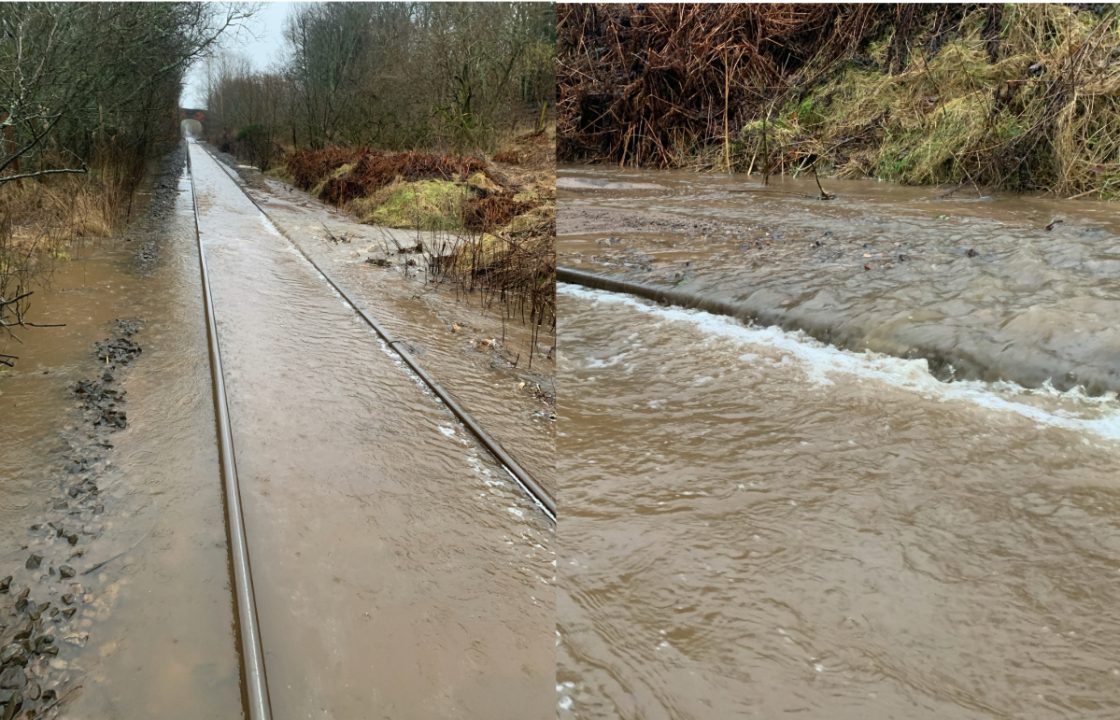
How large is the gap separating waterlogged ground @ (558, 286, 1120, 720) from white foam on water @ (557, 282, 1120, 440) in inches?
0.6

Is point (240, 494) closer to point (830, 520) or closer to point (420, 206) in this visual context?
point (830, 520)

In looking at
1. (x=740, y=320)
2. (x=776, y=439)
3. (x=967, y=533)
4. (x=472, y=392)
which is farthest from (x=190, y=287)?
(x=967, y=533)

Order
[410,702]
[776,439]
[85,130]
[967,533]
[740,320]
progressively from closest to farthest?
[410,702]
[967,533]
[776,439]
[740,320]
[85,130]

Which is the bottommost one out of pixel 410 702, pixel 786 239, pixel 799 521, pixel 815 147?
pixel 410 702

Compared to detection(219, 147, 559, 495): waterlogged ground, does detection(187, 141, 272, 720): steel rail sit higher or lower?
lower

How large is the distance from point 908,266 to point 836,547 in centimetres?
328

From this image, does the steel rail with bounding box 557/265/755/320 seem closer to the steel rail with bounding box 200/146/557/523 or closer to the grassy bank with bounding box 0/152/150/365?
the steel rail with bounding box 200/146/557/523

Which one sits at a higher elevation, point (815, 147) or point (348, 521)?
point (815, 147)

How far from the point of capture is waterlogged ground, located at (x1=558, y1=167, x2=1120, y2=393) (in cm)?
378

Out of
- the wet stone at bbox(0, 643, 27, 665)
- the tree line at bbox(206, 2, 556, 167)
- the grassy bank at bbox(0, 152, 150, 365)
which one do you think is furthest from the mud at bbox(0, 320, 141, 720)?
the tree line at bbox(206, 2, 556, 167)

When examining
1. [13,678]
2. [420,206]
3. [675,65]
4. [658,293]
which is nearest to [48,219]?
[420,206]

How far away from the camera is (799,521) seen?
2.53 metres

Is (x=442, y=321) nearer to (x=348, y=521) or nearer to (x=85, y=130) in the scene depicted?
(x=348, y=521)

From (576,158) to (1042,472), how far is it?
487 inches
